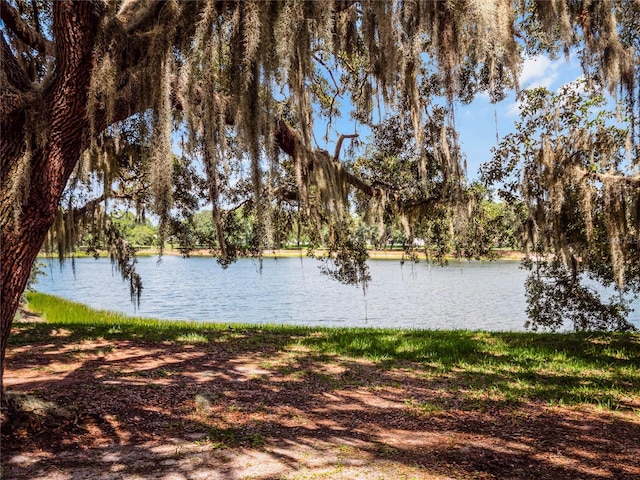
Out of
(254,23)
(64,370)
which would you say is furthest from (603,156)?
(64,370)

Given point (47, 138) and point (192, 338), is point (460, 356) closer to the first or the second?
point (192, 338)

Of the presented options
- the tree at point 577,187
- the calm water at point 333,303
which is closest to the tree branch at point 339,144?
the tree at point 577,187

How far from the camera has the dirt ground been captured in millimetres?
2975

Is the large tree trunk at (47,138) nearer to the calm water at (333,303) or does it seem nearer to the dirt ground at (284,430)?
the dirt ground at (284,430)

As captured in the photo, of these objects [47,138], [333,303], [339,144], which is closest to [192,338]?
[339,144]

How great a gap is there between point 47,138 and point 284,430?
2.95 metres

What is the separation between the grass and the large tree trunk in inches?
133

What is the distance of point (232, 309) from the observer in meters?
16.8

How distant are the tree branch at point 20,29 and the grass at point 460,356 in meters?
4.56

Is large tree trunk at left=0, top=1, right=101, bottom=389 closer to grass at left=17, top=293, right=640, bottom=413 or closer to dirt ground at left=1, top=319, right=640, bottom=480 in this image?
dirt ground at left=1, top=319, right=640, bottom=480

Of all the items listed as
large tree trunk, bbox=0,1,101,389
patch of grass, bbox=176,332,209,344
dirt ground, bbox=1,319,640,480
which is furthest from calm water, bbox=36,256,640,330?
large tree trunk, bbox=0,1,101,389

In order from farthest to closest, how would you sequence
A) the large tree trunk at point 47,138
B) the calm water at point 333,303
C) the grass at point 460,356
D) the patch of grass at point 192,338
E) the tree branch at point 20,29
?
the calm water at point 333,303 < the patch of grass at point 192,338 < the grass at point 460,356 < the tree branch at point 20,29 < the large tree trunk at point 47,138

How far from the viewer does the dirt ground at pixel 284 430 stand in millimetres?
2975

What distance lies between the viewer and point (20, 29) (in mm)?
3982
